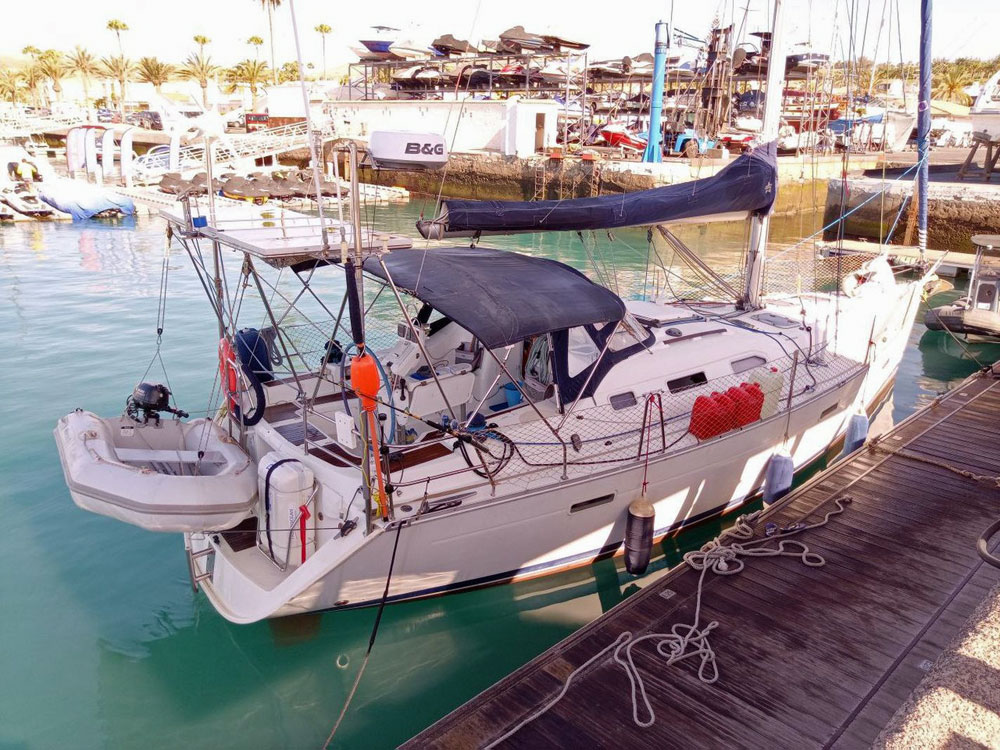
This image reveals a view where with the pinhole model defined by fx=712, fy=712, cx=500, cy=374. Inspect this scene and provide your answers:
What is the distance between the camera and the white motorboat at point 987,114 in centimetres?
2423

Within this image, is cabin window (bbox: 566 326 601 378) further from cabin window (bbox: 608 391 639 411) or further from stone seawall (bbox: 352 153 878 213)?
stone seawall (bbox: 352 153 878 213)

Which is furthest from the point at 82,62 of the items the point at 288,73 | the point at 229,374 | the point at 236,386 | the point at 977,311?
the point at 977,311

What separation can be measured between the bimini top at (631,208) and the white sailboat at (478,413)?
0.03 m

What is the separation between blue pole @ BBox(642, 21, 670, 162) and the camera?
1045 inches

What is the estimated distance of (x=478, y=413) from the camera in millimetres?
7414

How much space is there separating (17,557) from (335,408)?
3.67 m

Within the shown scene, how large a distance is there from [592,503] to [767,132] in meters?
6.02

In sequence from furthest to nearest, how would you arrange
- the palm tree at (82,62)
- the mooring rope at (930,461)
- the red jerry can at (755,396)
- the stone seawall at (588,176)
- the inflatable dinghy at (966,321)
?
the palm tree at (82,62) → the stone seawall at (588,176) → the inflatable dinghy at (966,321) → the red jerry can at (755,396) → the mooring rope at (930,461)

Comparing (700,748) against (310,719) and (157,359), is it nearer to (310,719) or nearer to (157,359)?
(310,719)

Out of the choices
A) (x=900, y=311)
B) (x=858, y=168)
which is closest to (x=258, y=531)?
(x=900, y=311)

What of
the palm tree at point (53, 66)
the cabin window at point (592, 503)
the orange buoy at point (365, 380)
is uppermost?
the palm tree at point (53, 66)

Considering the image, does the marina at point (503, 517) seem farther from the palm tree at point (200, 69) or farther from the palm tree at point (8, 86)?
the palm tree at point (8, 86)

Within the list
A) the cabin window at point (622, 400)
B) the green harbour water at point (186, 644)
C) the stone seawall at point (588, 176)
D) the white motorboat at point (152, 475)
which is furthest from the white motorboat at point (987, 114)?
the white motorboat at point (152, 475)

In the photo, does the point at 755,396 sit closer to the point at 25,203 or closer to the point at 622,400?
the point at 622,400
